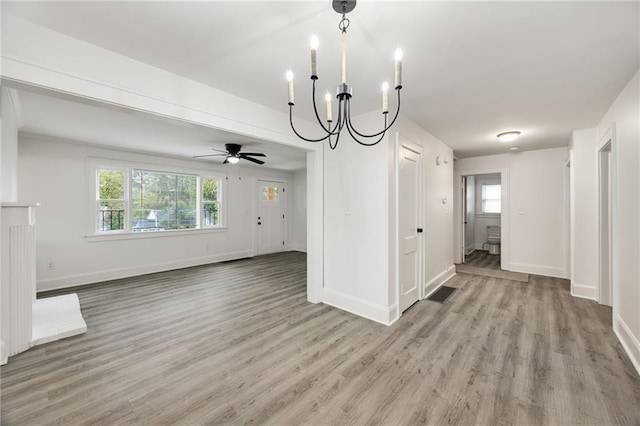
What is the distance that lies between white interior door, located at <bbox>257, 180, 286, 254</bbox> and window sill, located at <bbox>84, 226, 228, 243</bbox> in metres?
1.19

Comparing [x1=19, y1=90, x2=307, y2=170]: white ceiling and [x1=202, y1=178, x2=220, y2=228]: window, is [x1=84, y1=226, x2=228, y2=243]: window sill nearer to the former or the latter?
[x1=202, y1=178, x2=220, y2=228]: window

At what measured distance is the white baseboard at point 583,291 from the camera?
12.3ft

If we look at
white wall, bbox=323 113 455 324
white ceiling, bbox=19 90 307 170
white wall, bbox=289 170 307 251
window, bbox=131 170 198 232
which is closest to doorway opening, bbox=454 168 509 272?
white wall, bbox=323 113 455 324

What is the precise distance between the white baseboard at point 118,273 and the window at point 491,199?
731cm

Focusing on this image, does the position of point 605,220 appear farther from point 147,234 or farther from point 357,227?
point 147,234

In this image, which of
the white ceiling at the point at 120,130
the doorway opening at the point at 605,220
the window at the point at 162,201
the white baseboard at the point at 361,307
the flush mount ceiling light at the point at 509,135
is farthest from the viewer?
the window at the point at 162,201

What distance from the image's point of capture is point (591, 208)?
3.74m

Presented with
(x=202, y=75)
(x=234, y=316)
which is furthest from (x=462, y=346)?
(x=202, y=75)

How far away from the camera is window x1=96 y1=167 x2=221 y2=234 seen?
4.84 m

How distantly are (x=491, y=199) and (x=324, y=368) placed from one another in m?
7.58

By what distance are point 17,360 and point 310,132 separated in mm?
3593

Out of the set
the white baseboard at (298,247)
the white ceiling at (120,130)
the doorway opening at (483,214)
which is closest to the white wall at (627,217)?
the white ceiling at (120,130)

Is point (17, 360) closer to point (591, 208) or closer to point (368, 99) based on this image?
point (368, 99)

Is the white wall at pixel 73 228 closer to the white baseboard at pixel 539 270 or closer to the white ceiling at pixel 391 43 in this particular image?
the white ceiling at pixel 391 43
